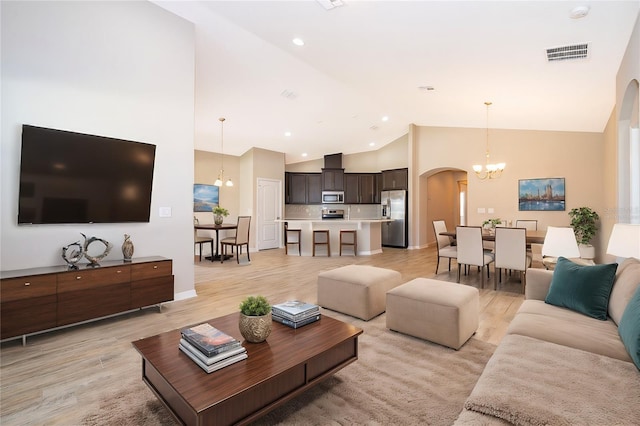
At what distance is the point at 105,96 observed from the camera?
11.0ft

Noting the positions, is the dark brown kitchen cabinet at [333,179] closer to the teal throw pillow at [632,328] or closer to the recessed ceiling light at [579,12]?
the recessed ceiling light at [579,12]

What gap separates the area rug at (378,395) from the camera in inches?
67.9

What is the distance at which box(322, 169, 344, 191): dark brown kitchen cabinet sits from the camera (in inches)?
402

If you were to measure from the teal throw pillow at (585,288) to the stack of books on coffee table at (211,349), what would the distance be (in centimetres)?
239

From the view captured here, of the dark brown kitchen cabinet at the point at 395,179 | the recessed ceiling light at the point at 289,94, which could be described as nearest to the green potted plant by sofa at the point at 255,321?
the recessed ceiling light at the point at 289,94

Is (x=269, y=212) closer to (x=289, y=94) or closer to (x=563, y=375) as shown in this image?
(x=289, y=94)

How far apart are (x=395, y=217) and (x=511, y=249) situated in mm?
5044

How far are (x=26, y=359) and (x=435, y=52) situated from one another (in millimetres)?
5112

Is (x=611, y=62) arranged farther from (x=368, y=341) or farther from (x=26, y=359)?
(x=26, y=359)

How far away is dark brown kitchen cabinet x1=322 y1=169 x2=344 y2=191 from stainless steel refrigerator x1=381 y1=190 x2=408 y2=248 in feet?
4.88

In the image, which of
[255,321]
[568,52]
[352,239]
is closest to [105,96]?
[255,321]

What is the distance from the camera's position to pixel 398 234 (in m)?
9.23

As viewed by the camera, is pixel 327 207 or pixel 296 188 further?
pixel 327 207

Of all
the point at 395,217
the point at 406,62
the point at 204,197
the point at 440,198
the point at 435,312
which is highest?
the point at 406,62
